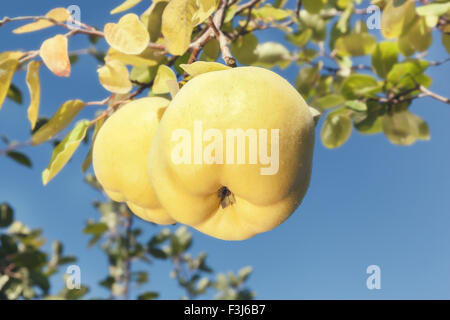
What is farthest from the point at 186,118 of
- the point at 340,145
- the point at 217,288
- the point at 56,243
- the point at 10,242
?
the point at 217,288

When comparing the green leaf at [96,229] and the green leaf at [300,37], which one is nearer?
the green leaf at [300,37]

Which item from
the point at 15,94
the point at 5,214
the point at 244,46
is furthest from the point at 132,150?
the point at 5,214

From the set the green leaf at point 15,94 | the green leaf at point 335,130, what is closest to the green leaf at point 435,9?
the green leaf at point 335,130

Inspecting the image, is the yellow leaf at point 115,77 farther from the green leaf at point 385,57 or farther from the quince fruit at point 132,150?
the green leaf at point 385,57

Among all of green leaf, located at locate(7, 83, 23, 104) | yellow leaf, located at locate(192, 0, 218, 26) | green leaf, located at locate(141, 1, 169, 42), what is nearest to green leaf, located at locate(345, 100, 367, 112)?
green leaf, located at locate(141, 1, 169, 42)

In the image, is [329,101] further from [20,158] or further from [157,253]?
[157,253]

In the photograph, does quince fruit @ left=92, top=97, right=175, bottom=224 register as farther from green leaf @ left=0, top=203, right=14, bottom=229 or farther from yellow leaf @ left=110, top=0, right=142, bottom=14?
green leaf @ left=0, top=203, right=14, bottom=229

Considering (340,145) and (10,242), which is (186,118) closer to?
(340,145)
